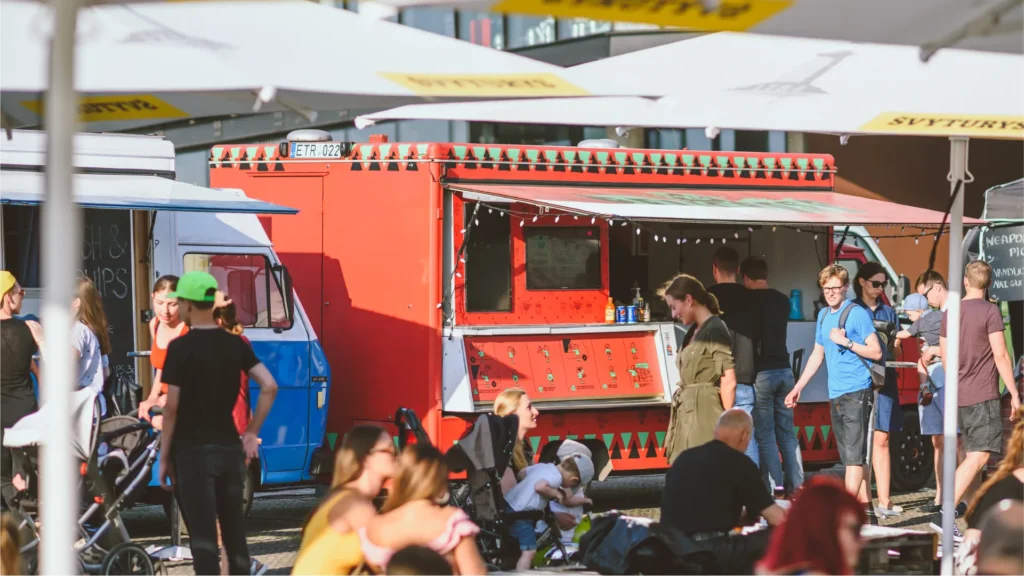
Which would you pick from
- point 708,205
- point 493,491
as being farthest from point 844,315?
point 493,491

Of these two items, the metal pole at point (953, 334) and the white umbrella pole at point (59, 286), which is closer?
the white umbrella pole at point (59, 286)

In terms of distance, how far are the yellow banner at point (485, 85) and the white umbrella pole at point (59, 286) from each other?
1.31 metres

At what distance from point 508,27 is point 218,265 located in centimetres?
1274

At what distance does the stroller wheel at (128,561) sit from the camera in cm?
702

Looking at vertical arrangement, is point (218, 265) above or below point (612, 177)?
below

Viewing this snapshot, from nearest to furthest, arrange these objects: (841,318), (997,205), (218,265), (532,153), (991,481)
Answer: (991,481) < (841,318) < (218,265) < (532,153) < (997,205)

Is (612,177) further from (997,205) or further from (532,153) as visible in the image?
(997,205)

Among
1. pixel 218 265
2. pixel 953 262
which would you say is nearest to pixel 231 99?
pixel 953 262

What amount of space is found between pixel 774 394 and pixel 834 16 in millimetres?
5221

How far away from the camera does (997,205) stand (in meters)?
14.3

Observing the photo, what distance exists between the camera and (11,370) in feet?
24.6

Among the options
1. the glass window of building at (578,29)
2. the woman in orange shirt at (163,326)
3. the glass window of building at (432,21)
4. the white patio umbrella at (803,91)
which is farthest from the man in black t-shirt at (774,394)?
the glass window of building at (432,21)

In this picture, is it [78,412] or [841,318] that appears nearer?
[78,412]

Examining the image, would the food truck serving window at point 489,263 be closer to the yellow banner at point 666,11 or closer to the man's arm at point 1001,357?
the man's arm at point 1001,357
